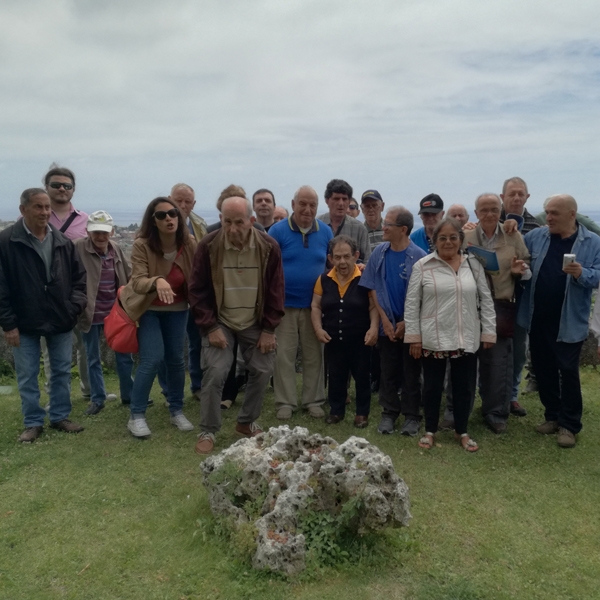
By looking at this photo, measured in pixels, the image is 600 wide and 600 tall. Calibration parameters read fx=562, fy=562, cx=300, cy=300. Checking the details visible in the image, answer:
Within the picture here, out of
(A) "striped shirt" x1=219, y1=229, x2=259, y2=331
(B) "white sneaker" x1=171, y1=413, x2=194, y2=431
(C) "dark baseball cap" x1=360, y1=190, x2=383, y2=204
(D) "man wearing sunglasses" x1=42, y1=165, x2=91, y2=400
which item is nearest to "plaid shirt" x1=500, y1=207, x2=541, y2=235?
(C) "dark baseball cap" x1=360, y1=190, x2=383, y2=204

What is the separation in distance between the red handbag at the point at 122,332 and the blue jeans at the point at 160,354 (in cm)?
8

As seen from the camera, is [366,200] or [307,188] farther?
[366,200]

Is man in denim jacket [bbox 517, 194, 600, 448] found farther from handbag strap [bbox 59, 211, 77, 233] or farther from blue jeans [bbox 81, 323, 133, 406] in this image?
handbag strap [bbox 59, 211, 77, 233]

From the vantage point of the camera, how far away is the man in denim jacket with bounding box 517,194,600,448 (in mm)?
5953

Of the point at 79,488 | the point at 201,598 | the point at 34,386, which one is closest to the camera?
the point at 201,598

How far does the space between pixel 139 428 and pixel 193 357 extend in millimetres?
1482

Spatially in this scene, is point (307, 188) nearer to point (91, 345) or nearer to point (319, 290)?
point (319, 290)

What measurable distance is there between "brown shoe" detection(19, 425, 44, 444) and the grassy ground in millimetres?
87

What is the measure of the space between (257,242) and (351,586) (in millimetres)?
3427

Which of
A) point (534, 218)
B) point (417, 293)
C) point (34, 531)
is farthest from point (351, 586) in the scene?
point (534, 218)

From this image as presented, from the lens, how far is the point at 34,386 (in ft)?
20.6

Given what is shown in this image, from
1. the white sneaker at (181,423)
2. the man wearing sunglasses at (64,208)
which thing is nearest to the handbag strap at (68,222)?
the man wearing sunglasses at (64,208)

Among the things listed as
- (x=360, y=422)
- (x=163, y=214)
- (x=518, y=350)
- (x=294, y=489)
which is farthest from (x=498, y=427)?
(x=163, y=214)

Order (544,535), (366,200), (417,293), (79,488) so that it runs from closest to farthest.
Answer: (544,535)
(79,488)
(417,293)
(366,200)
